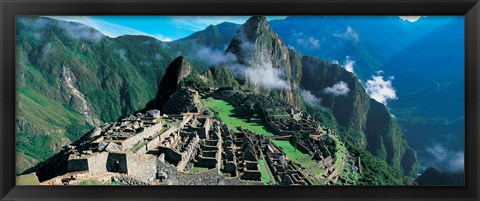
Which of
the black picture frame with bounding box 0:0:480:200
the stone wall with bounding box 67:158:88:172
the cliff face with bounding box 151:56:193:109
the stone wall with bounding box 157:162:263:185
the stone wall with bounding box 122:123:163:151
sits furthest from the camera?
the cliff face with bounding box 151:56:193:109

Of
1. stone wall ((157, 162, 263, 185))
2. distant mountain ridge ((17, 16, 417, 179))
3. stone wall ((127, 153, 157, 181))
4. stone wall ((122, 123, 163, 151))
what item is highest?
distant mountain ridge ((17, 16, 417, 179))

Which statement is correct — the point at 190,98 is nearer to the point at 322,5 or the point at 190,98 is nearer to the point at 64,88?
the point at 64,88

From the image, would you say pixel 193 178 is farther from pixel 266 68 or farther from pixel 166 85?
pixel 166 85

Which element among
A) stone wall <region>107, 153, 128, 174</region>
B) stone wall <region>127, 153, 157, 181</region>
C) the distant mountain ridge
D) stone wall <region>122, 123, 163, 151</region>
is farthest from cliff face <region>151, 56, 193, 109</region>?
stone wall <region>107, 153, 128, 174</region>

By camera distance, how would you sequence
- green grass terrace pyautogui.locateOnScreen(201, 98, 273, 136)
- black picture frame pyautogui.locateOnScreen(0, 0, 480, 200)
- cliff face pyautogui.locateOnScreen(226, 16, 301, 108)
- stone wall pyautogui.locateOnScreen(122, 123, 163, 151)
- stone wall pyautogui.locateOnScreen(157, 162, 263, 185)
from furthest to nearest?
cliff face pyautogui.locateOnScreen(226, 16, 301, 108) → green grass terrace pyautogui.locateOnScreen(201, 98, 273, 136) → stone wall pyautogui.locateOnScreen(122, 123, 163, 151) → stone wall pyautogui.locateOnScreen(157, 162, 263, 185) → black picture frame pyautogui.locateOnScreen(0, 0, 480, 200)

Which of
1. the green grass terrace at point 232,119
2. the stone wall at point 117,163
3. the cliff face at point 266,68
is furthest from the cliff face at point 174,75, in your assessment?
the stone wall at point 117,163

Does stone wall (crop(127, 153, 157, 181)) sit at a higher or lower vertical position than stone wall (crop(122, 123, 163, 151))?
lower

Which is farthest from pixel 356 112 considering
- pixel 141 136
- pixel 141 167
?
pixel 141 167

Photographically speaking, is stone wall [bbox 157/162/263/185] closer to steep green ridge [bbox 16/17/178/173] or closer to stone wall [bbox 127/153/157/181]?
stone wall [bbox 127/153/157/181]
